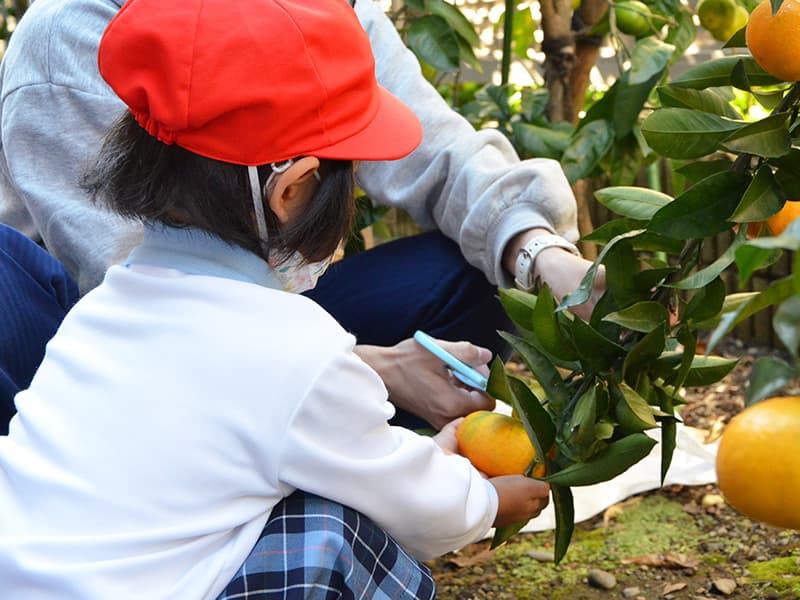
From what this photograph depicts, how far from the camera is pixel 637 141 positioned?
6.32ft

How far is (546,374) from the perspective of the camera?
47.3 inches

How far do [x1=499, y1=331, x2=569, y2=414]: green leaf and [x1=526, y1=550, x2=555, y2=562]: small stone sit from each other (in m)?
0.63

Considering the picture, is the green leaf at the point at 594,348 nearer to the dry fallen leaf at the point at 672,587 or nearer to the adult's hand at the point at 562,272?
the adult's hand at the point at 562,272

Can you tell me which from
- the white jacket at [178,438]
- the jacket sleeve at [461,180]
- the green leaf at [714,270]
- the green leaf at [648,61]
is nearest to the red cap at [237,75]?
the white jacket at [178,438]

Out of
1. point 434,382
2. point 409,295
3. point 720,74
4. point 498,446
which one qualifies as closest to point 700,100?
point 720,74

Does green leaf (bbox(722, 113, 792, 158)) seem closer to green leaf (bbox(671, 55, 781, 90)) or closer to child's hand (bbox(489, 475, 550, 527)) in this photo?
green leaf (bbox(671, 55, 781, 90))

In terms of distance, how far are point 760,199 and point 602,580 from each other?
2.87ft

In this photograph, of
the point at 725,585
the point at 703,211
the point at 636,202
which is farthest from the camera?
the point at 725,585

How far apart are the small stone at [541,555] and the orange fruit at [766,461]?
113 centimetres

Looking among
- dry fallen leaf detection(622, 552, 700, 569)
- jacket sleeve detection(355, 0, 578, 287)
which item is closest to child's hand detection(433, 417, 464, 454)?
jacket sleeve detection(355, 0, 578, 287)

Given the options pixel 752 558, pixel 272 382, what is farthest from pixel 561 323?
pixel 752 558

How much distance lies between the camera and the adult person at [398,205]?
1481 mm

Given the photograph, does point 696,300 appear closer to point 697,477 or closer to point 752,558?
point 752,558

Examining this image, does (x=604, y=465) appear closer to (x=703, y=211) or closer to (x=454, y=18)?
(x=703, y=211)
